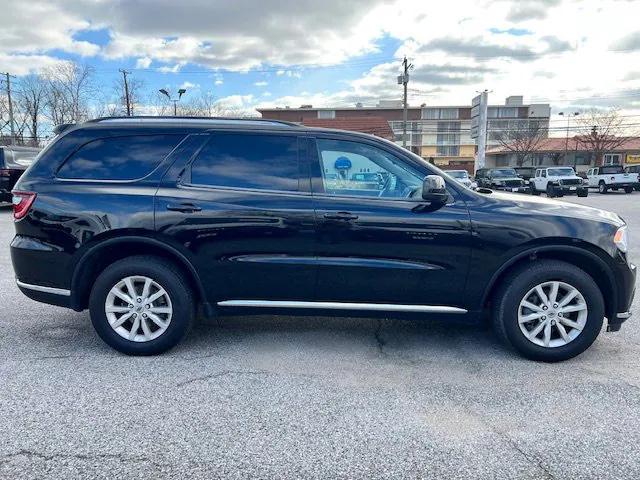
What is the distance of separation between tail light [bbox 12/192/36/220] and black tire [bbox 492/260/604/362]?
12.7 ft

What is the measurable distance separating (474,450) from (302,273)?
1752mm

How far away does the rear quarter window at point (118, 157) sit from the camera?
3773 millimetres

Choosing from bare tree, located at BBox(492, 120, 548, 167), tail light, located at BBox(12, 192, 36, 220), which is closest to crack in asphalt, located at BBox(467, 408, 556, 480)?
tail light, located at BBox(12, 192, 36, 220)

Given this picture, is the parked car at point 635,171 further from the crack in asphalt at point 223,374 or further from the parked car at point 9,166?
the crack in asphalt at point 223,374

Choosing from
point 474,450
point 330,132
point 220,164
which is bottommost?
point 474,450

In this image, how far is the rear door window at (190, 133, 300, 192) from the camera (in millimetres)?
3736

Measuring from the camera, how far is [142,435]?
266 centimetres

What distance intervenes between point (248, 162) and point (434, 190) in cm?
151

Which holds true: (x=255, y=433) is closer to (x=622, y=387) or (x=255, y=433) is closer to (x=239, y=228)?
(x=239, y=228)

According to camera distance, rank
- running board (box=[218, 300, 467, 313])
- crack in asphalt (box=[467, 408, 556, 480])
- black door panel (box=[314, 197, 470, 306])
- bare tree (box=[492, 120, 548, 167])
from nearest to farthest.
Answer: crack in asphalt (box=[467, 408, 556, 480]) < black door panel (box=[314, 197, 470, 306]) < running board (box=[218, 300, 467, 313]) < bare tree (box=[492, 120, 548, 167])

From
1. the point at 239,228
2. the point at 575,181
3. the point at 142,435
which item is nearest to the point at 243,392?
the point at 142,435

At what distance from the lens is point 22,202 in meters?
3.77

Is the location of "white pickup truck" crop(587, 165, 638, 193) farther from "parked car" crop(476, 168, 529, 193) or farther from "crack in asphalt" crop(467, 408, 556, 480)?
"crack in asphalt" crop(467, 408, 556, 480)

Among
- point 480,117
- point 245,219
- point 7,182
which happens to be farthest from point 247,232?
point 480,117
